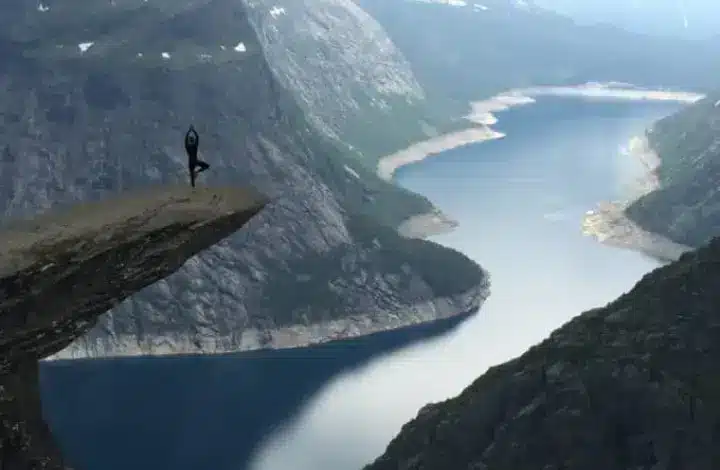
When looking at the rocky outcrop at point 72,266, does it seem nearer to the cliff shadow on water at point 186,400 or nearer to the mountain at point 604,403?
the mountain at point 604,403

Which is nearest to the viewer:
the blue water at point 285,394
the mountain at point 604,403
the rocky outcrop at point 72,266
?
the rocky outcrop at point 72,266

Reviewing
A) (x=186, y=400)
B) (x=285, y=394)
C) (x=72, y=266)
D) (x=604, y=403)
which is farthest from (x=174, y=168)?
(x=72, y=266)

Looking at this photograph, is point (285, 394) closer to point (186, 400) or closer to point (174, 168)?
point (186, 400)

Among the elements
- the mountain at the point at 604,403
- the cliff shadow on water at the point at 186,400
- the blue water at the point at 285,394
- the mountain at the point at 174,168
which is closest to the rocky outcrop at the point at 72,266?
the mountain at the point at 604,403

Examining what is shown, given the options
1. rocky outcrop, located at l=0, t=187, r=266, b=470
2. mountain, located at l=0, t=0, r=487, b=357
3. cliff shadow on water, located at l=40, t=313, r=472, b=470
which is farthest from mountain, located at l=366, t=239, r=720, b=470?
mountain, located at l=0, t=0, r=487, b=357

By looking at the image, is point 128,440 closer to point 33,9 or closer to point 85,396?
point 85,396

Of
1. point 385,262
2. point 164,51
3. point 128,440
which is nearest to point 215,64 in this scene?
point 164,51
